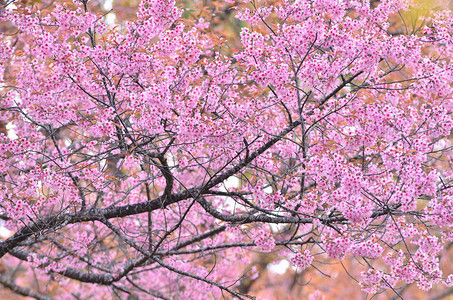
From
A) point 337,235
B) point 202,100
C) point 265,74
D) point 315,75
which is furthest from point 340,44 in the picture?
A: point 337,235

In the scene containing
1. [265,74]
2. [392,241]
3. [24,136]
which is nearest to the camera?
[265,74]

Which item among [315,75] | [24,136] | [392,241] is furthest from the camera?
[392,241]

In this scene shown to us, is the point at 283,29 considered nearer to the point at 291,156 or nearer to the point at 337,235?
the point at 291,156

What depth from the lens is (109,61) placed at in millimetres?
4266

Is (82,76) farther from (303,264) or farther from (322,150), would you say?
(303,264)

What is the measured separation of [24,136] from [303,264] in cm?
328

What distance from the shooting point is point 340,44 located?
431 centimetres

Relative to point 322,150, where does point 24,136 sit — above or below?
below

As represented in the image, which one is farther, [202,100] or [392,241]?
[392,241]

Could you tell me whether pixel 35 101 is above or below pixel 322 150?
below

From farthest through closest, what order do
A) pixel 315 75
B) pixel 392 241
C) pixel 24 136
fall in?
1. pixel 392 241
2. pixel 24 136
3. pixel 315 75

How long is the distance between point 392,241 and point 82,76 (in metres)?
3.92

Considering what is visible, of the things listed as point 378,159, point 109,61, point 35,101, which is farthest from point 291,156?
point 35,101

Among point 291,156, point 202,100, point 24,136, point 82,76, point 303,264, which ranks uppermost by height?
point 291,156
